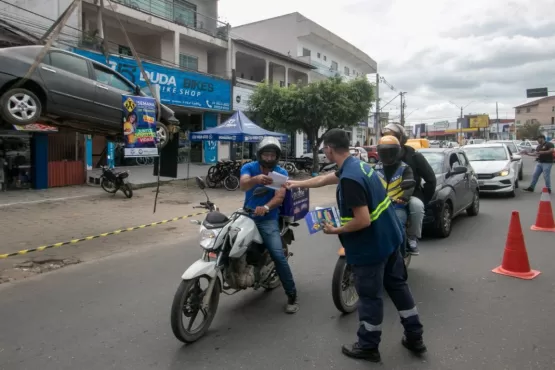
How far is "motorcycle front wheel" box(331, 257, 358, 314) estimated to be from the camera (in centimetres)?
373

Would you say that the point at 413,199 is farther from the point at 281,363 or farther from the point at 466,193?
the point at 466,193

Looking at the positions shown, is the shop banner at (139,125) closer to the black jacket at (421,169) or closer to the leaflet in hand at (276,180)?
the leaflet in hand at (276,180)

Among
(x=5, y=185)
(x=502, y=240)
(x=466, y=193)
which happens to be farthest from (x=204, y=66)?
(x=502, y=240)

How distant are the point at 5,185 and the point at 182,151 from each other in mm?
11256

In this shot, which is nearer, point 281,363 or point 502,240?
point 281,363

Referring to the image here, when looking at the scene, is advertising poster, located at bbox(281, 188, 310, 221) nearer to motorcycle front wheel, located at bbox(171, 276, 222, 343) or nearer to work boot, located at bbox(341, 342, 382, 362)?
motorcycle front wheel, located at bbox(171, 276, 222, 343)

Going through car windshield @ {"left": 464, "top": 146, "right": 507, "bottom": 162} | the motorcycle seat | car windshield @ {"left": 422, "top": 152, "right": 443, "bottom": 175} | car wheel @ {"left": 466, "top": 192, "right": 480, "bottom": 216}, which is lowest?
car wheel @ {"left": 466, "top": 192, "right": 480, "bottom": 216}

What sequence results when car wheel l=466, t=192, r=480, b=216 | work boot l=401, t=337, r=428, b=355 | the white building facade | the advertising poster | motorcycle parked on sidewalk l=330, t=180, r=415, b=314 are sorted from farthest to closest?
1. the white building facade
2. car wheel l=466, t=192, r=480, b=216
3. the advertising poster
4. motorcycle parked on sidewalk l=330, t=180, r=415, b=314
5. work boot l=401, t=337, r=428, b=355

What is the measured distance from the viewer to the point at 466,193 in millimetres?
8125

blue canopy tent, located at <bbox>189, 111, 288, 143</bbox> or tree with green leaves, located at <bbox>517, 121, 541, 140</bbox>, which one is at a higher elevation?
tree with green leaves, located at <bbox>517, 121, 541, 140</bbox>

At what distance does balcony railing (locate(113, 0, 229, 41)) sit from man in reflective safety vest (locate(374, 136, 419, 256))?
1640 cm

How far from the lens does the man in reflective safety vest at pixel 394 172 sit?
14.2 feet

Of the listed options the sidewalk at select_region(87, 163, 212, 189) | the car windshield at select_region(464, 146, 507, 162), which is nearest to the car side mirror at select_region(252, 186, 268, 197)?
the car windshield at select_region(464, 146, 507, 162)

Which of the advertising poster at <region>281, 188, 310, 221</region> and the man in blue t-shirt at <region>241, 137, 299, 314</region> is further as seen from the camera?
the advertising poster at <region>281, 188, 310, 221</region>
